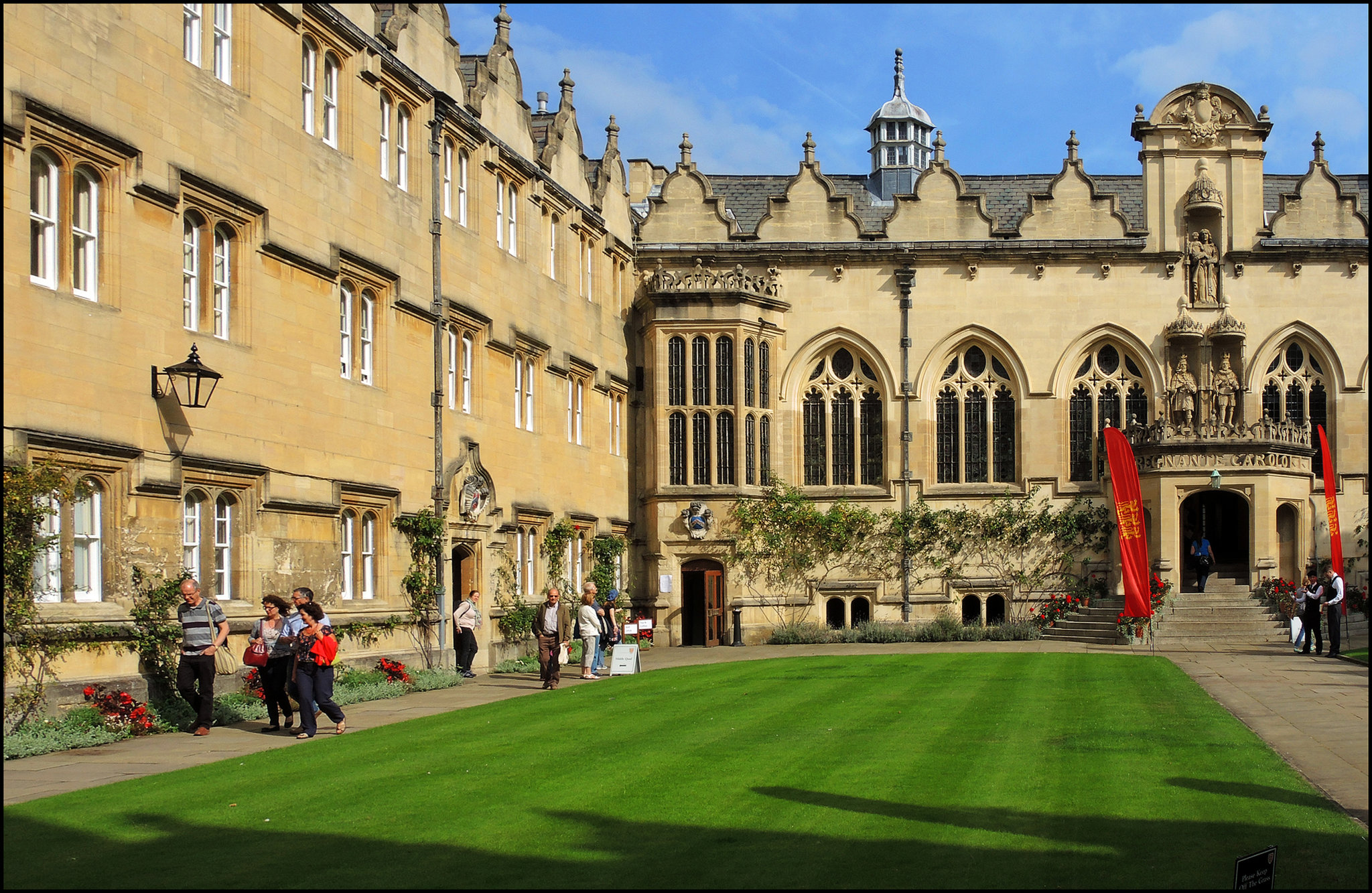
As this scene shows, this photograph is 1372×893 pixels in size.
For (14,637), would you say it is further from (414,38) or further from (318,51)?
(414,38)

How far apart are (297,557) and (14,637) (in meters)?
5.62

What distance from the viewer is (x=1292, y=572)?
33594 mm

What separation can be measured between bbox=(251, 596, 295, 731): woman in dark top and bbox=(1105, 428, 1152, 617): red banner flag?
1683cm

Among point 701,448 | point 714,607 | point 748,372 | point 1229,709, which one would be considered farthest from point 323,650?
point 748,372

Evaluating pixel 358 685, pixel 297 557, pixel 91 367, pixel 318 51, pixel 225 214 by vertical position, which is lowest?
pixel 358 685

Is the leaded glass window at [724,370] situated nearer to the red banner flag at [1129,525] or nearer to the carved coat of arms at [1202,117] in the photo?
the red banner flag at [1129,525]

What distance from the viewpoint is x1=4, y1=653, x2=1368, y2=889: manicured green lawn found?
7887mm

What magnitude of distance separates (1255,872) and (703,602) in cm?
2768

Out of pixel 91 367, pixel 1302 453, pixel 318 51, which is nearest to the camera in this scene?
pixel 91 367

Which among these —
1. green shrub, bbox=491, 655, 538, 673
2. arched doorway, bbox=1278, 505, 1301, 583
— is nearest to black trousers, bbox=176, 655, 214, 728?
green shrub, bbox=491, 655, 538, 673

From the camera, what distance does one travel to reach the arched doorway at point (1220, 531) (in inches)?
1384

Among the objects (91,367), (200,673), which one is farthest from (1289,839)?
(91,367)

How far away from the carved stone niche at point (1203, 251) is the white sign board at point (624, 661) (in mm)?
19084

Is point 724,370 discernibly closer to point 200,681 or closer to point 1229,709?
point 1229,709
